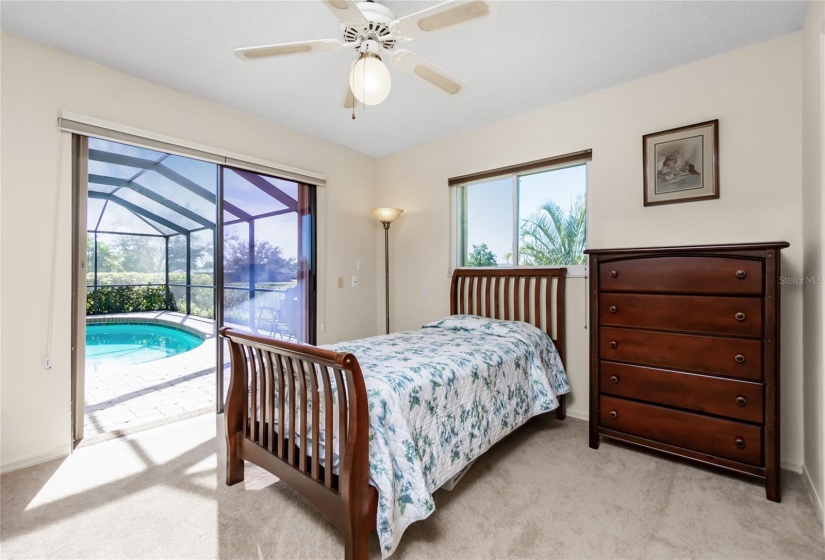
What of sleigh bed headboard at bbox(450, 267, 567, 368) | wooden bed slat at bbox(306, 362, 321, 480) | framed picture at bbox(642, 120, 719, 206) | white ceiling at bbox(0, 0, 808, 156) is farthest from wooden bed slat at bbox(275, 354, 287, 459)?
framed picture at bbox(642, 120, 719, 206)

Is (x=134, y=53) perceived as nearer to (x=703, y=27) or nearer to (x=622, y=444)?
(x=703, y=27)

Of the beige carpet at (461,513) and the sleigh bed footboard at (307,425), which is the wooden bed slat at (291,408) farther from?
the beige carpet at (461,513)

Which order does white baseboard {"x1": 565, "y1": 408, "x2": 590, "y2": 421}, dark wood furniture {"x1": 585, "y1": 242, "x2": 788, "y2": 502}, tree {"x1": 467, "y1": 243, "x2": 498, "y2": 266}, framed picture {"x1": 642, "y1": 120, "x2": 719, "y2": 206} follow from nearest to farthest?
dark wood furniture {"x1": 585, "y1": 242, "x2": 788, "y2": 502}
framed picture {"x1": 642, "y1": 120, "x2": 719, "y2": 206}
white baseboard {"x1": 565, "y1": 408, "x2": 590, "y2": 421}
tree {"x1": 467, "y1": 243, "x2": 498, "y2": 266}

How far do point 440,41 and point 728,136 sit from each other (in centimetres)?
192

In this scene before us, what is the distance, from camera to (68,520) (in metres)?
1.72

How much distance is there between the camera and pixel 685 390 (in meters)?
2.10

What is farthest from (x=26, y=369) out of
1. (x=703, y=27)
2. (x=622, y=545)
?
(x=703, y=27)

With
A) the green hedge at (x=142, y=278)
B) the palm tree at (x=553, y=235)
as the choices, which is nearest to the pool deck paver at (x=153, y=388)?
the green hedge at (x=142, y=278)

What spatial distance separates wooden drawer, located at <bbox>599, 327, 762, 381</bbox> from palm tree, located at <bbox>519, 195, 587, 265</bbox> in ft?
2.83

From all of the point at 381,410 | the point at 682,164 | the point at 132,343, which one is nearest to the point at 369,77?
the point at 381,410

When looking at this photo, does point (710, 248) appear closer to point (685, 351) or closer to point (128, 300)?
point (685, 351)

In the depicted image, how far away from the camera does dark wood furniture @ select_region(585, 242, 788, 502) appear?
1.88 m

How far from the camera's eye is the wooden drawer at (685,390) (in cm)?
193

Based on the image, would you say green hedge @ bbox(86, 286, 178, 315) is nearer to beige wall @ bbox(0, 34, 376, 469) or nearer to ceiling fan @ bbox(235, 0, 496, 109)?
beige wall @ bbox(0, 34, 376, 469)
